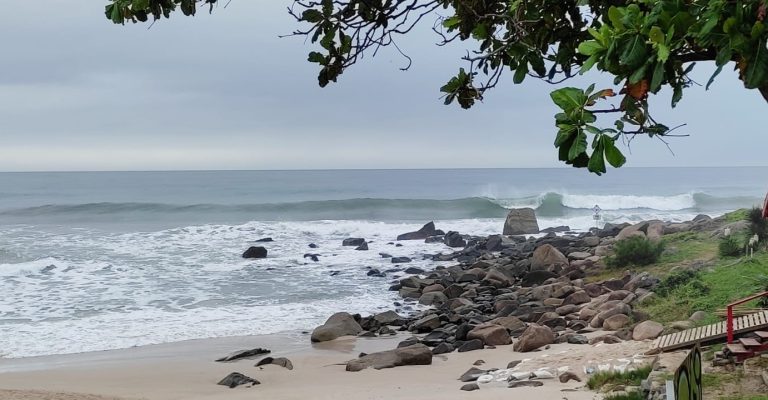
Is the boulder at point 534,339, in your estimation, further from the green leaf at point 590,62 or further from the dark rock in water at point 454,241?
the dark rock in water at point 454,241

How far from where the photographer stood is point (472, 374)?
9.70m

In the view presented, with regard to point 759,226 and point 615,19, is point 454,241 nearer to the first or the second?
point 759,226

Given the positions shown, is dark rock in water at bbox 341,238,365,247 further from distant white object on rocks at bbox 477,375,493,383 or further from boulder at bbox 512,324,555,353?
distant white object on rocks at bbox 477,375,493,383

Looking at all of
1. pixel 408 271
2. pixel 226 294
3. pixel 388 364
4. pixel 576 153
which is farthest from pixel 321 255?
pixel 576 153

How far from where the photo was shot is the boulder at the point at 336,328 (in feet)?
43.2

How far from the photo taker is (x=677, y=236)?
19469 millimetres

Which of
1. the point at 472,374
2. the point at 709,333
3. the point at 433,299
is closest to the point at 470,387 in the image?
the point at 472,374

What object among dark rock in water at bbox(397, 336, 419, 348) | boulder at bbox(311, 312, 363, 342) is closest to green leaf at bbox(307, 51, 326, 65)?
dark rock in water at bbox(397, 336, 419, 348)

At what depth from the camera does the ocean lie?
14.7 m

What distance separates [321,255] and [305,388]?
16.6 meters

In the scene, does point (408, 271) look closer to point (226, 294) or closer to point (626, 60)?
point (226, 294)

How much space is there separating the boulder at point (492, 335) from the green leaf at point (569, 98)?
388 inches

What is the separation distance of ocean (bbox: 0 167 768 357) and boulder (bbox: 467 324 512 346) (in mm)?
3857

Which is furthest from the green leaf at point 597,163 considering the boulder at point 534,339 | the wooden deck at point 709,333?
the boulder at point 534,339
